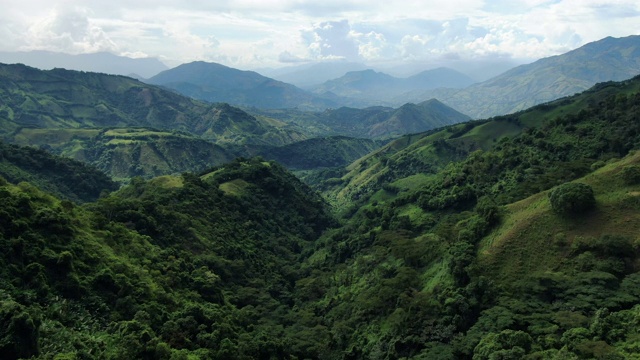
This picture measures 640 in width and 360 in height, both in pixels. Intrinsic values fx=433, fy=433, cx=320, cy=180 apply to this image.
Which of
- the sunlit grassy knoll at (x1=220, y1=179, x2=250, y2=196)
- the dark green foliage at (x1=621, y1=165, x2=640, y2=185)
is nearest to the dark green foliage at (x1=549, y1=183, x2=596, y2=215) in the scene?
the dark green foliage at (x1=621, y1=165, x2=640, y2=185)

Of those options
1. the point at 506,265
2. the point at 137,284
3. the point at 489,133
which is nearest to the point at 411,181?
the point at 489,133

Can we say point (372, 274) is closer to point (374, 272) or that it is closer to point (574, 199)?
point (374, 272)

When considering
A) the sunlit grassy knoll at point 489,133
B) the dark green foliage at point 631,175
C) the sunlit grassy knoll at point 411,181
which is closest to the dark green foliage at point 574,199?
the dark green foliage at point 631,175

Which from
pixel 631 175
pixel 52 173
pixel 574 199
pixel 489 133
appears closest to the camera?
pixel 574 199

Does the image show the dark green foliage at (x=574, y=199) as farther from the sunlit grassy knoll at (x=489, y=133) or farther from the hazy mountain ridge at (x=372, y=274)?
the sunlit grassy knoll at (x=489, y=133)

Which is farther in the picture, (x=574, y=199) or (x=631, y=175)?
(x=631, y=175)

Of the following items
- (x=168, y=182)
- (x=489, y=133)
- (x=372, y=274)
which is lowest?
(x=372, y=274)
